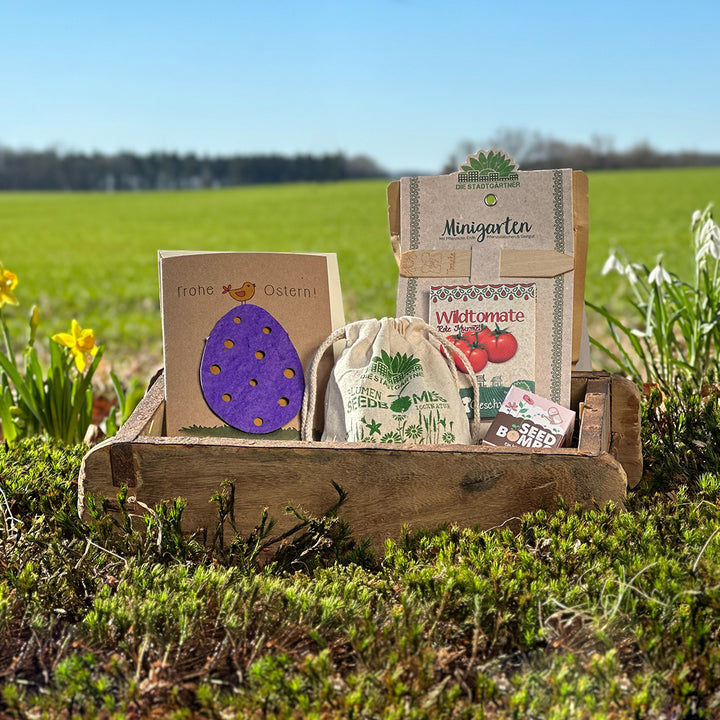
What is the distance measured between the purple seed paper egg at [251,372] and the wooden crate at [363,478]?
467 millimetres

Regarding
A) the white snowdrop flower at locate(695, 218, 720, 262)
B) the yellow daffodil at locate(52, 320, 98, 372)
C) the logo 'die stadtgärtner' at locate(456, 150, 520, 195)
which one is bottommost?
the yellow daffodil at locate(52, 320, 98, 372)

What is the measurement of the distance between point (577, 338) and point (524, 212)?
0.47 meters

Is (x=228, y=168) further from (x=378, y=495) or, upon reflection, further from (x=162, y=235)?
(x=378, y=495)

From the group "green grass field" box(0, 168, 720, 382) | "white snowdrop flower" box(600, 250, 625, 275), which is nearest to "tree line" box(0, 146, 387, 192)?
"green grass field" box(0, 168, 720, 382)

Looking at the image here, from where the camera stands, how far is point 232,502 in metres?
2.08

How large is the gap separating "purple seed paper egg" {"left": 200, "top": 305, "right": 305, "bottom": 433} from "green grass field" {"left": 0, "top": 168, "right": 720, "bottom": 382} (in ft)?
12.7

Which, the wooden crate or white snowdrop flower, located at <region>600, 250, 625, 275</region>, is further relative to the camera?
white snowdrop flower, located at <region>600, 250, 625, 275</region>

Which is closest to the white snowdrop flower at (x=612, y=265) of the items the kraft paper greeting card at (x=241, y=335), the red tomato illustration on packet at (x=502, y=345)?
the red tomato illustration on packet at (x=502, y=345)

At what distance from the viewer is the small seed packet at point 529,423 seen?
2.44 m

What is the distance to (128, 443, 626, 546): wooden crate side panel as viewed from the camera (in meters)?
2.03

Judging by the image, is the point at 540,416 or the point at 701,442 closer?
the point at 540,416

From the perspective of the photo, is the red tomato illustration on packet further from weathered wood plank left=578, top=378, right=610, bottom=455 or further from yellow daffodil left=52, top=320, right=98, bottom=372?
yellow daffodil left=52, top=320, right=98, bottom=372

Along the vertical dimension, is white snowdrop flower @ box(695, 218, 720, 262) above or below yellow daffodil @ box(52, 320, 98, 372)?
above

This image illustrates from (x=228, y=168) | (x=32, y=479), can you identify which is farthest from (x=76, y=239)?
(x=228, y=168)
